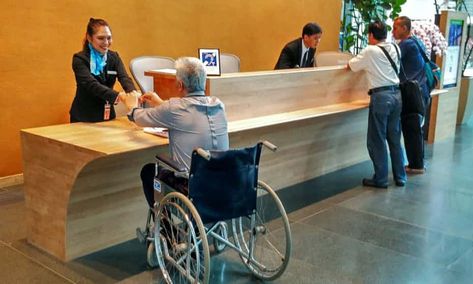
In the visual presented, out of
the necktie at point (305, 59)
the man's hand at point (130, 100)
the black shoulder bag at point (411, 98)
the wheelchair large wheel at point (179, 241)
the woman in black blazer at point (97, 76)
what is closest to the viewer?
the wheelchair large wheel at point (179, 241)

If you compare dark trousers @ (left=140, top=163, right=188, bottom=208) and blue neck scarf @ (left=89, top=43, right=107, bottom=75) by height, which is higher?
blue neck scarf @ (left=89, top=43, right=107, bottom=75)

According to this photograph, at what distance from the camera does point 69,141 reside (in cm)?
299

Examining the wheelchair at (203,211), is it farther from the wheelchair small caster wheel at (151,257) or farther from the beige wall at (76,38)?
the beige wall at (76,38)

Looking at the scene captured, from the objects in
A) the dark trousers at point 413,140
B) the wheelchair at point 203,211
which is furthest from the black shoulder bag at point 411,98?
the wheelchair at point 203,211

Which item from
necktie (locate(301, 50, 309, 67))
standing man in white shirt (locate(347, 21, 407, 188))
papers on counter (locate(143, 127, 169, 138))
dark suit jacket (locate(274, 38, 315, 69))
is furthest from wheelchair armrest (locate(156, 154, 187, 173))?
necktie (locate(301, 50, 309, 67))

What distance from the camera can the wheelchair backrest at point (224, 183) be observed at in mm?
2627

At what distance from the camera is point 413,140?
205 inches

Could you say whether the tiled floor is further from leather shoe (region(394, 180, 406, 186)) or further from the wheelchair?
the wheelchair

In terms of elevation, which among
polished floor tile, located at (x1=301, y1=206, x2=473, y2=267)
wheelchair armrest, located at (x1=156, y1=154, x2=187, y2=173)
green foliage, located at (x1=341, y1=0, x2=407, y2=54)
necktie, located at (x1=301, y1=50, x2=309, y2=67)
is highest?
green foliage, located at (x1=341, y1=0, x2=407, y2=54)

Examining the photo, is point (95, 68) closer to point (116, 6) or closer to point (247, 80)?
point (247, 80)

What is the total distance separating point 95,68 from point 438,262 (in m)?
2.51

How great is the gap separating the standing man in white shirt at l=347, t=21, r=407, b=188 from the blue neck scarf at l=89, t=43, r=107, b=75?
221 centimetres

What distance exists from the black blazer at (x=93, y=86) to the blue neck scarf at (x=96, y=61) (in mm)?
25

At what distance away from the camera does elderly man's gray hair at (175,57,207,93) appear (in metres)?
Result: 2.77
